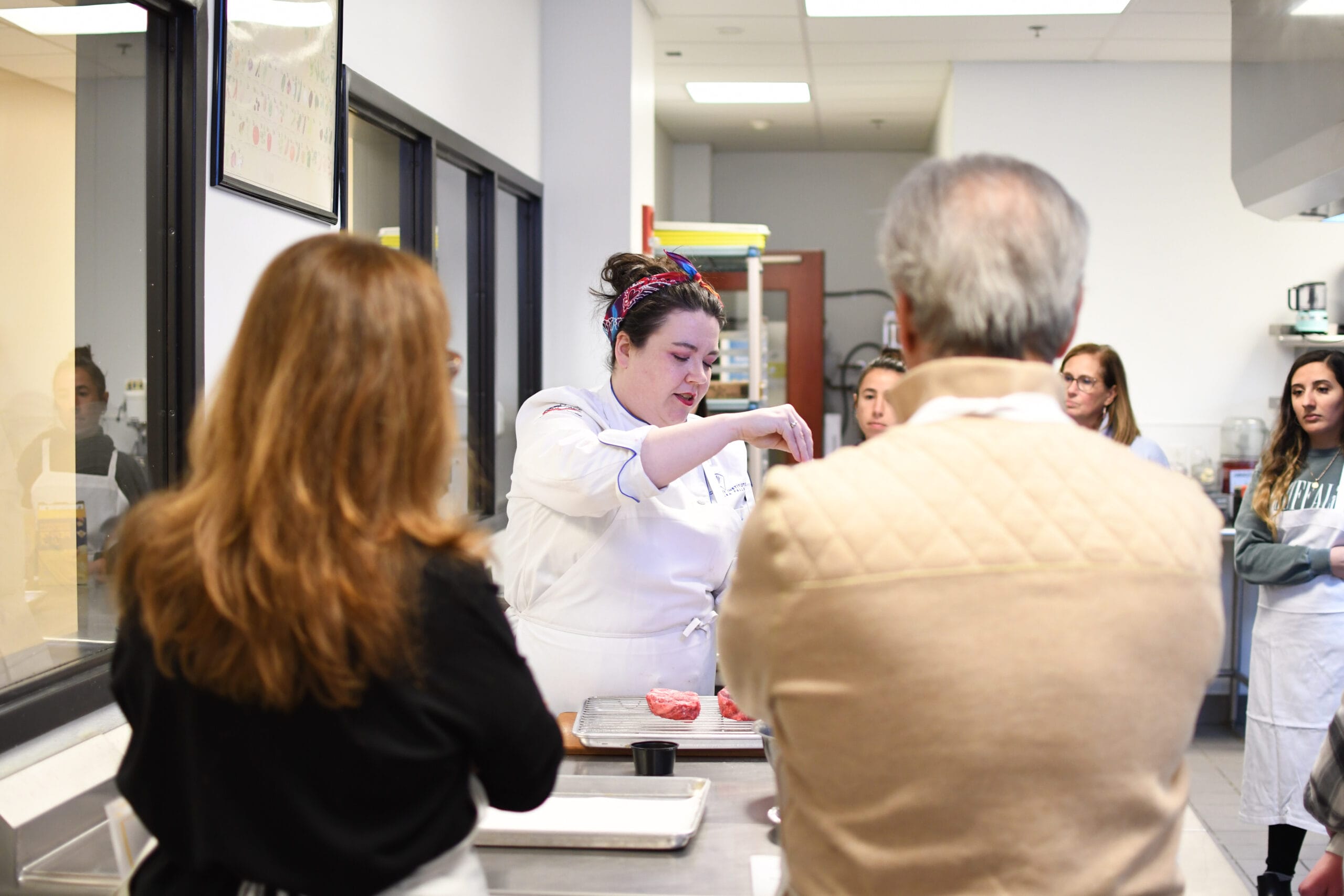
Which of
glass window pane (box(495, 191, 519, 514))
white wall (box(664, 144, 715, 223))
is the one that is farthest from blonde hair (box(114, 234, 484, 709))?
white wall (box(664, 144, 715, 223))

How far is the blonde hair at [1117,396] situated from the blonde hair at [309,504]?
325cm

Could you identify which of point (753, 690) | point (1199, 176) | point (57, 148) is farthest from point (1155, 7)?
point (753, 690)

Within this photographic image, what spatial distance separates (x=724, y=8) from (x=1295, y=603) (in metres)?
2.96

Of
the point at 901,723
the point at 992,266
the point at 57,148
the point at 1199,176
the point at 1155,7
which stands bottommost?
the point at 901,723

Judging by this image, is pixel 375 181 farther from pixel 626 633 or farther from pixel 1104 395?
pixel 1104 395

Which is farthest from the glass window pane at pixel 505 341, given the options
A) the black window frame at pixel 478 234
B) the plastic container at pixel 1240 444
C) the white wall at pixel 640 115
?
the plastic container at pixel 1240 444

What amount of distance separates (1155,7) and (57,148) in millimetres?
4013

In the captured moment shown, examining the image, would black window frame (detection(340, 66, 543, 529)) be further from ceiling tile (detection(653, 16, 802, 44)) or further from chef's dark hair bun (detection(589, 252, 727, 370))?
ceiling tile (detection(653, 16, 802, 44))

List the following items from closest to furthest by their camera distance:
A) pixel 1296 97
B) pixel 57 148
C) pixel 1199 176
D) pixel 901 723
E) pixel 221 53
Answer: pixel 901 723 → pixel 57 148 → pixel 221 53 → pixel 1296 97 → pixel 1199 176

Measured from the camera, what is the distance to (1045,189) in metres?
0.92

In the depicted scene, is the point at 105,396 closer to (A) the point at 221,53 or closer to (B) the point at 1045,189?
(A) the point at 221,53

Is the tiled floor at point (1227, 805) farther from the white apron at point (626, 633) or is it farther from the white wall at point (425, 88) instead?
the white wall at point (425, 88)

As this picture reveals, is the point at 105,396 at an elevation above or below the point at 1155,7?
below

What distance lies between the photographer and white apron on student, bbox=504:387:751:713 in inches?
82.1
